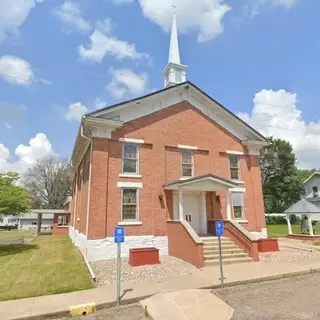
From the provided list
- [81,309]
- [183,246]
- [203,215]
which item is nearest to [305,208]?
[203,215]

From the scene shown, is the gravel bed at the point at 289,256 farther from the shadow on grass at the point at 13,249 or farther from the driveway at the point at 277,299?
the shadow on grass at the point at 13,249

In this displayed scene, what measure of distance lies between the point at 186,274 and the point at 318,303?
449cm

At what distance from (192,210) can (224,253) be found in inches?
156

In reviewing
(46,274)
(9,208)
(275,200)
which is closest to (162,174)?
(46,274)

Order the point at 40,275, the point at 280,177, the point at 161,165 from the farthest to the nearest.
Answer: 1. the point at 280,177
2. the point at 161,165
3. the point at 40,275

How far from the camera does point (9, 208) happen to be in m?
15.4

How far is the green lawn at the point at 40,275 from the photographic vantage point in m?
8.33

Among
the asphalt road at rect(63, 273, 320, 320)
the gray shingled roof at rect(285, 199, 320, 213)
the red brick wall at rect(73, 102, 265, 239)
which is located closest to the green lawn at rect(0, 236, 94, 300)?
the red brick wall at rect(73, 102, 265, 239)

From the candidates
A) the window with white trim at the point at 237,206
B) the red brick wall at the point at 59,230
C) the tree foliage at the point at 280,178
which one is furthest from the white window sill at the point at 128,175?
the tree foliage at the point at 280,178

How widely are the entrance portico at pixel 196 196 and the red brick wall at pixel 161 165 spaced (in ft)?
1.69

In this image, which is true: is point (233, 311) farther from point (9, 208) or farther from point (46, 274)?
point (9, 208)

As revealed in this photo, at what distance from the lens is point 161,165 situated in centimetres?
1584

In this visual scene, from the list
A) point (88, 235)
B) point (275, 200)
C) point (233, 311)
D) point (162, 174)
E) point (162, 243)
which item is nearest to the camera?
point (233, 311)

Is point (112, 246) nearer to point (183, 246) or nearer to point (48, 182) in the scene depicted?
point (183, 246)
